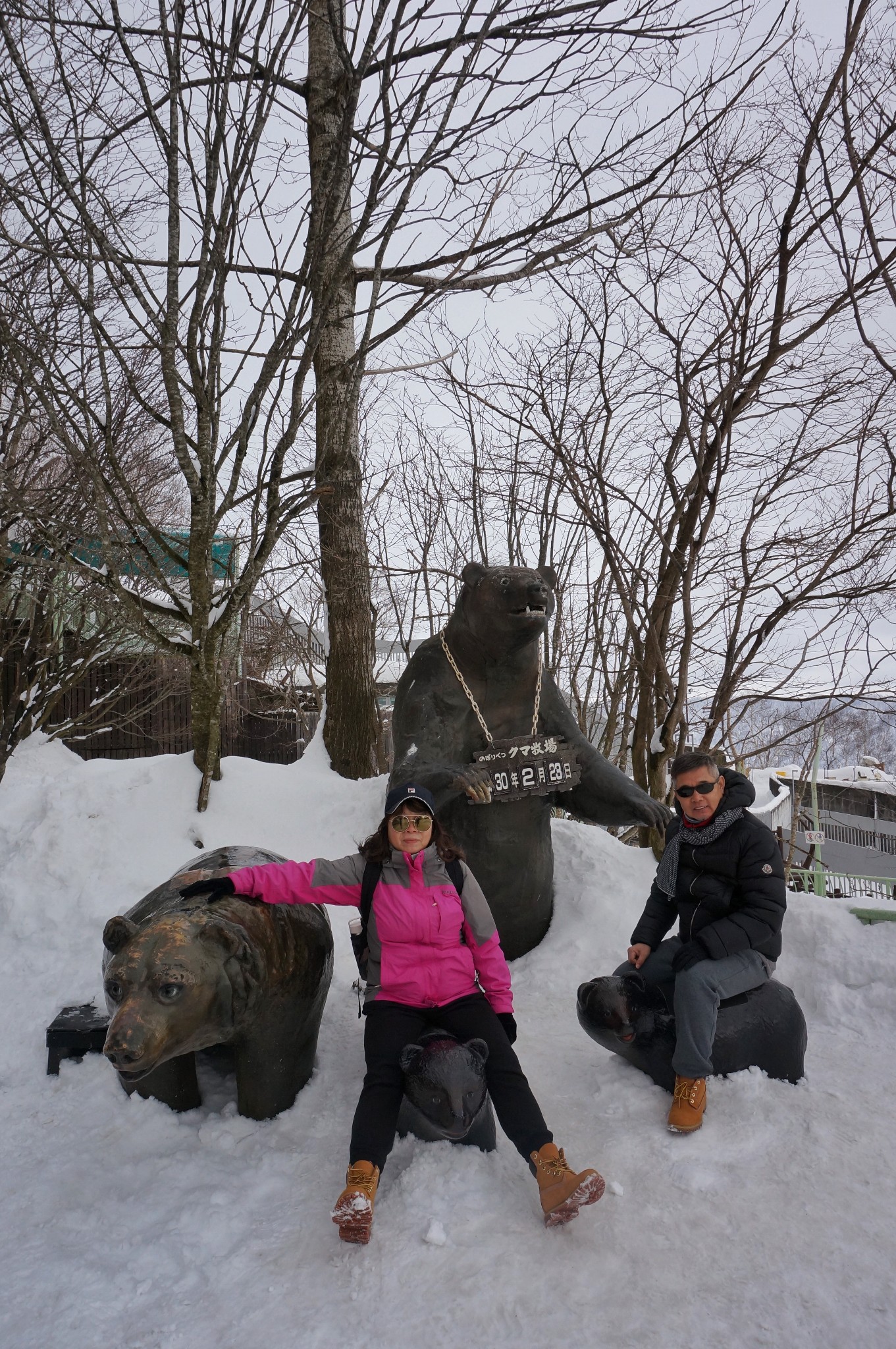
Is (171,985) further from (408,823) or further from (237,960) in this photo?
(408,823)

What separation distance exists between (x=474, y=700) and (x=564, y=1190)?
6.69 feet

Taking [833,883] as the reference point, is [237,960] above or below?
above

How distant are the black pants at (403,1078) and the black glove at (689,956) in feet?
2.11

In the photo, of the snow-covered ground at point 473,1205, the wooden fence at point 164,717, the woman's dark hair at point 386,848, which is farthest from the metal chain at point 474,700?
the wooden fence at point 164,717

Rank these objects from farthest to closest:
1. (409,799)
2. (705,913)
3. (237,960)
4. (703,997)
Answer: (705,913) < (409,799) < (703,997) < (237,960)

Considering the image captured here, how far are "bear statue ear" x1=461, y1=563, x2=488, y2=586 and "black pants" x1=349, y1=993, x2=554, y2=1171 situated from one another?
1787mm

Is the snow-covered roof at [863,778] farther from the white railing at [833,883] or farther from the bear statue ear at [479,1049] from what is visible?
the bear statue ear at [479,1049]

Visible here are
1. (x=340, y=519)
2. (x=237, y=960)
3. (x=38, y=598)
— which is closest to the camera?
(x=237, y=960)

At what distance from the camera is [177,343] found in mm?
4051

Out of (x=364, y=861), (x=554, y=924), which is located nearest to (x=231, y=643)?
(x=554, y=924)

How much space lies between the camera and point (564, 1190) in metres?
2.04

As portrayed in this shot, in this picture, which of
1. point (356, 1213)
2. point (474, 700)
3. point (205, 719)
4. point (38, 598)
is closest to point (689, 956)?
point (356, 1213)

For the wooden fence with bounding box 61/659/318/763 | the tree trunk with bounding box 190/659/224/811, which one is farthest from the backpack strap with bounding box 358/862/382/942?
the wooden fence with bounding box 61/659/318/763

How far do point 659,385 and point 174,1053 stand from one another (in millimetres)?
5267
